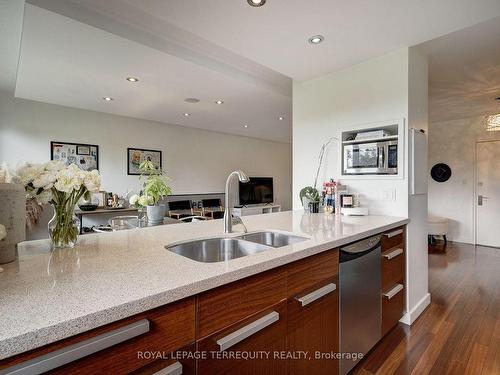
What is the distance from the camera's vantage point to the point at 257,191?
758 cm

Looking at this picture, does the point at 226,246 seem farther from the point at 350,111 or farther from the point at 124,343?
the point at 350,111

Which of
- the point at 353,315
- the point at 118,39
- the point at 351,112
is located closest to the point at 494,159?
the point at 351,112

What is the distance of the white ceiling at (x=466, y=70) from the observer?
222cm

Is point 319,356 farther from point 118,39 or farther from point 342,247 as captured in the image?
point 118,39

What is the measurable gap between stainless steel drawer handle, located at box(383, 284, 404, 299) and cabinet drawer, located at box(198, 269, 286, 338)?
122 centimetres

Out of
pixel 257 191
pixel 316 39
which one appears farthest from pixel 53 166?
pixel 257 191

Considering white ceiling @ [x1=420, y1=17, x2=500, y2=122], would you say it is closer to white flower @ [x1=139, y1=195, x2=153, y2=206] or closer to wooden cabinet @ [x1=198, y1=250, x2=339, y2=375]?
wooden cabinet @ [x1=198, y1=250, x2=339, y2=375]

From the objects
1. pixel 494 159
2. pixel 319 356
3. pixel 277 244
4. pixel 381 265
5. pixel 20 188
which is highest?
pixel 494 159

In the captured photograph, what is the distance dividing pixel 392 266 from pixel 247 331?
1.51 m

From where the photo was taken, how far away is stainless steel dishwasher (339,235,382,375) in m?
1.49

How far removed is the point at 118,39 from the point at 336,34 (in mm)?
1776

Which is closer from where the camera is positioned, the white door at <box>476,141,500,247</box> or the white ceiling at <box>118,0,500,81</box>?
the white ceiling at <box>118,0,500,81</box>

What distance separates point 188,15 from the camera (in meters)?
1.83

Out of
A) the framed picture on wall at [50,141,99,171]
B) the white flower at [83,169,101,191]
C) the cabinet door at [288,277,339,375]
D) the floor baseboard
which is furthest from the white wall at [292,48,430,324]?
the framed picture on wall at [50,141,99,171]
